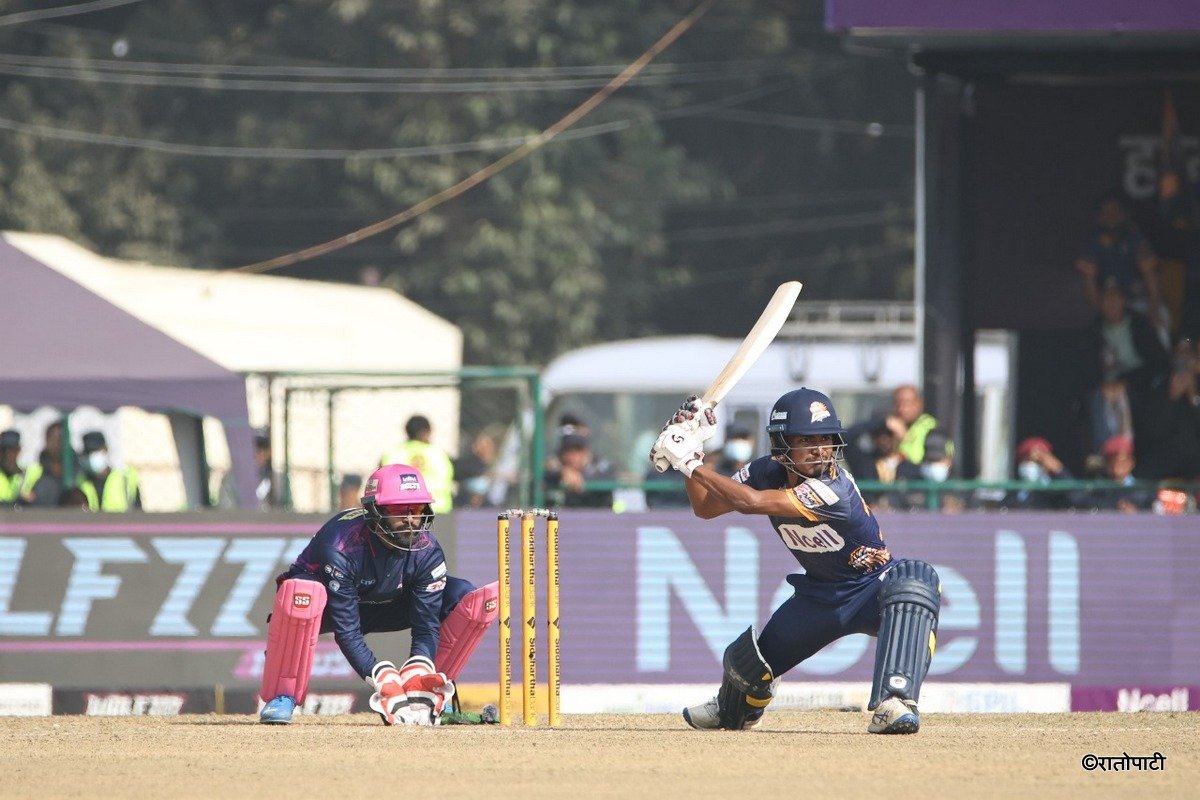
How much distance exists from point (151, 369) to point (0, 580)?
2.47m

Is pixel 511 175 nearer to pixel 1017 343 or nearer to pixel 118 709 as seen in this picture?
pixel 1017 343

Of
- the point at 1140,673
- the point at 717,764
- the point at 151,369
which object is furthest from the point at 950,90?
the point at 717,764

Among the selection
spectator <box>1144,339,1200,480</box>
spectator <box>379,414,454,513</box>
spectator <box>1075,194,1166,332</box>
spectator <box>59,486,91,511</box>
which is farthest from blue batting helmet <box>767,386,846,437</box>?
spectator <box>1075,194,1166,332</box>

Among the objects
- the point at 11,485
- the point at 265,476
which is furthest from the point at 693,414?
the point at 11,485

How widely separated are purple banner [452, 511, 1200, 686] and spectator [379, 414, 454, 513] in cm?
107

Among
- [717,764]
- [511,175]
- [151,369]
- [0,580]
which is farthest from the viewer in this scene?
[511,175]

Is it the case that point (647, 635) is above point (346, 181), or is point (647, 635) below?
below

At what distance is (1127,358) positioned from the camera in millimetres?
18391

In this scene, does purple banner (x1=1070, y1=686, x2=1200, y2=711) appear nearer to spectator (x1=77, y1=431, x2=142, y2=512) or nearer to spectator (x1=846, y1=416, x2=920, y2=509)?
spectator (x1=846, y1=416, x2=920, y2=509)

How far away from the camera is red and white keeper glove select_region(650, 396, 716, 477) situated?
10.4 metres

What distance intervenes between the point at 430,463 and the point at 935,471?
4.01m

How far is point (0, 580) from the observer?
1523 centimetres

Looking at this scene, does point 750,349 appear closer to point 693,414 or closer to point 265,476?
point 693,414

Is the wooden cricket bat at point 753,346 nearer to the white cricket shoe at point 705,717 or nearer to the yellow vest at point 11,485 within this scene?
the white cricket shoe at point 705,717
